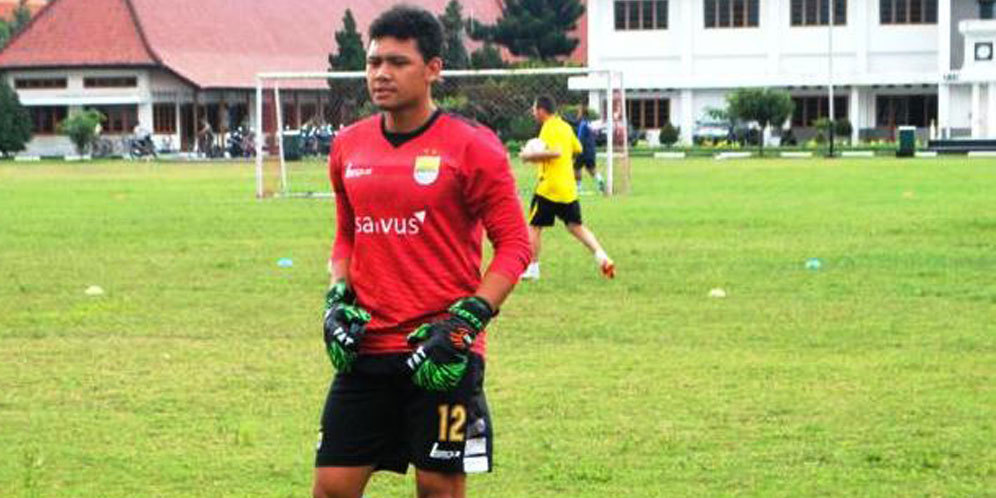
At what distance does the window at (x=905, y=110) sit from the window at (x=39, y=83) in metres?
33.9

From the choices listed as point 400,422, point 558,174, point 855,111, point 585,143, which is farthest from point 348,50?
point 400,422

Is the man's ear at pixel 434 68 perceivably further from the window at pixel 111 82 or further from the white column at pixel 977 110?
the window at pixel 111 82

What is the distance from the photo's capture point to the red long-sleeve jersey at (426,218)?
6422mm

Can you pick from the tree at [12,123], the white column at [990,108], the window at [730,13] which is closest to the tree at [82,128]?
the tree at [12,123]

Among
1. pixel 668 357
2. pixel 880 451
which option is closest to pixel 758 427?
pixel 880 451

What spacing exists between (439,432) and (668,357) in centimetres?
705

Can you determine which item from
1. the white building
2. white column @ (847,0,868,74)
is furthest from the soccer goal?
white column @ (847,0,868,74)

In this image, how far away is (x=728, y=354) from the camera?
13.5 m

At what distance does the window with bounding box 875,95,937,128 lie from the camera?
3263 inches

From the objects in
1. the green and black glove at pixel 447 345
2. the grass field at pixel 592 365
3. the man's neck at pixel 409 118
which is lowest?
the grass field at pixel 592 365

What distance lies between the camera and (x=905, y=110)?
83.3 metres

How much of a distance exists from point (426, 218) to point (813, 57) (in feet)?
259

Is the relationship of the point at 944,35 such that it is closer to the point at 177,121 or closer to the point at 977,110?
the point at 977,110

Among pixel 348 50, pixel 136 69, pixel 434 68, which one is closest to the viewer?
pixel 434 68
